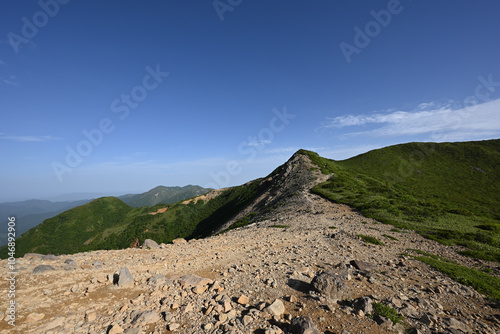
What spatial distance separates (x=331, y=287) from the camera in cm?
822

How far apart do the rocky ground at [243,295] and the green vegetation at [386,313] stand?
0.14m

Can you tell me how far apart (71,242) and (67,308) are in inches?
5060

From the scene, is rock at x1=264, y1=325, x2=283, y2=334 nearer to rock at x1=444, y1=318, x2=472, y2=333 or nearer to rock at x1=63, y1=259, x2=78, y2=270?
Result: rock at x1=444, y1=318, x2=472, y2=333

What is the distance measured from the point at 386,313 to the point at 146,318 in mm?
8328

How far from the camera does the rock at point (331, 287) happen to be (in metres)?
8.03

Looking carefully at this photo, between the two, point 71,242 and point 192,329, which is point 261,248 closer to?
point 192,329

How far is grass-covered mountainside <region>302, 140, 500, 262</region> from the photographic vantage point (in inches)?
814

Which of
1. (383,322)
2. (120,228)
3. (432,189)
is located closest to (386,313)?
(383,322)

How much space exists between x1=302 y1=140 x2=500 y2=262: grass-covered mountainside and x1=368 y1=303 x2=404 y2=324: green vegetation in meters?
13.9

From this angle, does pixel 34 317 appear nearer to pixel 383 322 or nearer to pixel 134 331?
pixel 134 331

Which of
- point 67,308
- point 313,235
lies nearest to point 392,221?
point 313,235

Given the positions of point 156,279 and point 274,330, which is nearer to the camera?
point 274,330

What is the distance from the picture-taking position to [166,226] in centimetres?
8956

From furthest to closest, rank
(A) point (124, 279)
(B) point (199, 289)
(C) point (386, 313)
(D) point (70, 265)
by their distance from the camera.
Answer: (D) point (70, 265) < (A) point (124, 279) < (B) point (199, 289) < (C) point (386, 313)
